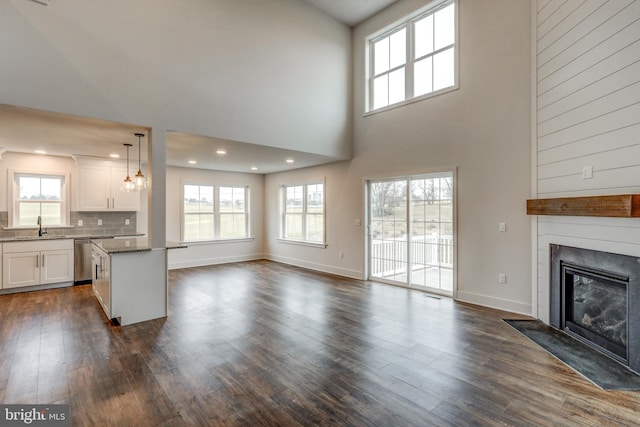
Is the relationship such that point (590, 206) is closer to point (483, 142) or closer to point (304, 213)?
point (483, 142)

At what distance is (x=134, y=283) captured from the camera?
3.88m

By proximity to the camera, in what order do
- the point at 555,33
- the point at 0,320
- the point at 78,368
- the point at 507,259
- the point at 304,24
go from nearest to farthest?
the point at 78,368, the point at 555,33, the point at 0,320, the point at 507,259, the point at 304,24

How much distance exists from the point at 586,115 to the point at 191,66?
465 centimetres

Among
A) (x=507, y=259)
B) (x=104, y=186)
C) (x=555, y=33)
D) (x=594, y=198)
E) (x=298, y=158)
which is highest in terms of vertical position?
(x=555, y=33)

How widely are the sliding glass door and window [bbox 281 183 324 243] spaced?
1.47 meters

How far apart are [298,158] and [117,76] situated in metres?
3.25

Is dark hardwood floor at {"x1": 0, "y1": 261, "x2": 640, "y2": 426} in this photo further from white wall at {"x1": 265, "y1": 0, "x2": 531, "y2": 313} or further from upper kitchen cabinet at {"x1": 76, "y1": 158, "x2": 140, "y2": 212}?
upper kitchen cabinet at {"x1": 76, "y1": 158, "x2": 140, "y2": 212}

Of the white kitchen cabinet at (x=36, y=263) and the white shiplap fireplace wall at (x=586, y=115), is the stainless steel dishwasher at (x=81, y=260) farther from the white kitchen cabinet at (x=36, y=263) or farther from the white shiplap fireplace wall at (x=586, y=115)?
the white shiplap fireplace wall at (x=586, y=115)

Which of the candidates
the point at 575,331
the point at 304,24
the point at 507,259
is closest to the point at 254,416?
the point at 575,331

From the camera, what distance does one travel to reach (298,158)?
6168 mm

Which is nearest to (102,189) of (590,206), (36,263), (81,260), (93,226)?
(93,226)

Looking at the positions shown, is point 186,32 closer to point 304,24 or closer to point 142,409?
point 304,24

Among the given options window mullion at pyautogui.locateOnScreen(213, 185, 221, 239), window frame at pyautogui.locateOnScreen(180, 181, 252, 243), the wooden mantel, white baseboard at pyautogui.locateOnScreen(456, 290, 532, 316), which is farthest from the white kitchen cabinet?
the wooden mantel

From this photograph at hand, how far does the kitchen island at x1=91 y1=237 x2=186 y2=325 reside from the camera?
12.3ft
